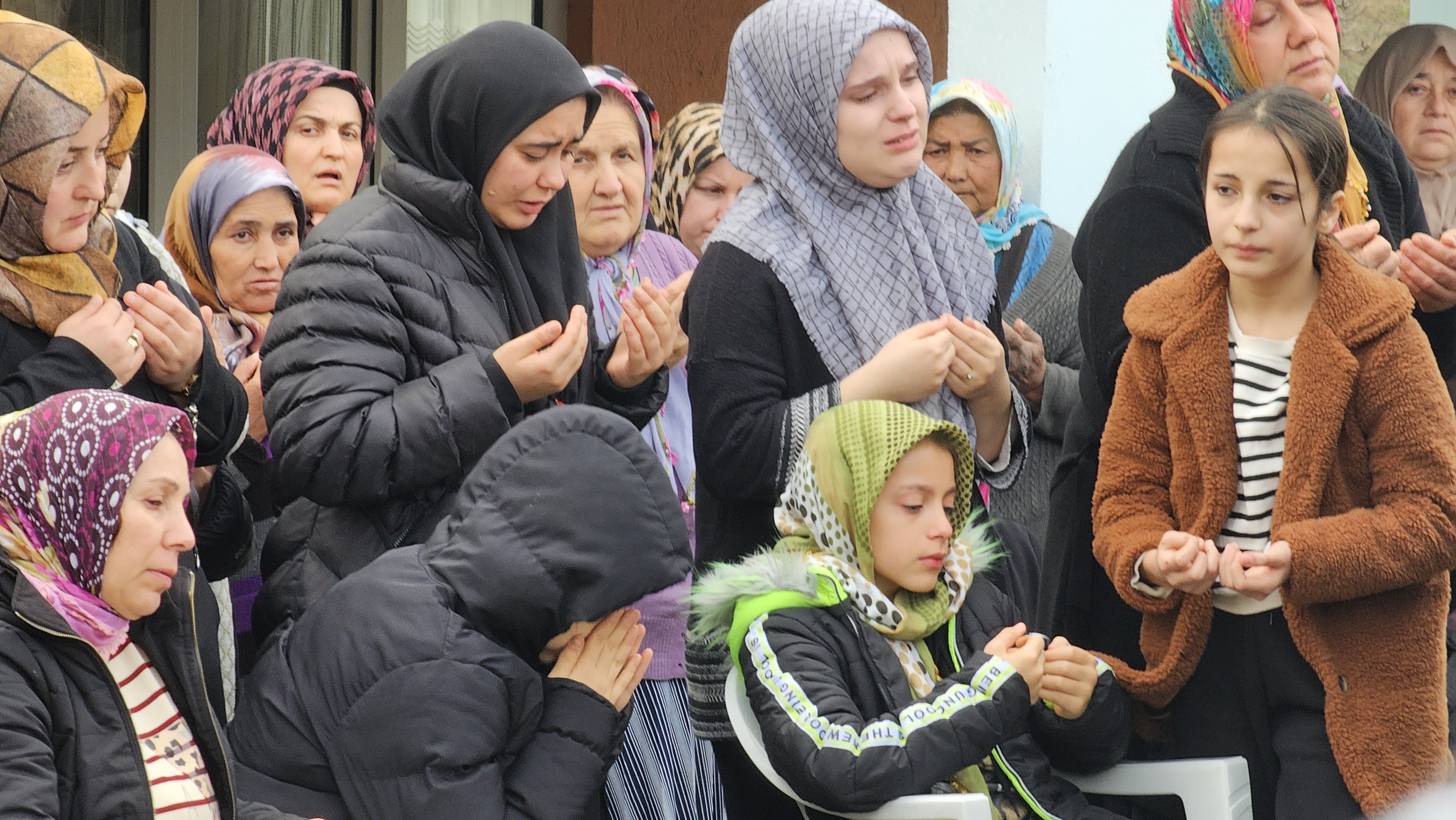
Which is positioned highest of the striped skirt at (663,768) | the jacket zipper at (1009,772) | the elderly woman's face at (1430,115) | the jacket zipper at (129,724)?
the elderly woman's face at (1430,115)

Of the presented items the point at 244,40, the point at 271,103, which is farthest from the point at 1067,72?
the point at 244,40

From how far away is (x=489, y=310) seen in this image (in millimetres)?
3252

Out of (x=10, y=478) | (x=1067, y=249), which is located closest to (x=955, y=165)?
(x=1067, y=249)

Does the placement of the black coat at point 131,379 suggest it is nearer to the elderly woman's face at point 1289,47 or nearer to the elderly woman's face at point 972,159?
the elderly woman's face at point 1289,47

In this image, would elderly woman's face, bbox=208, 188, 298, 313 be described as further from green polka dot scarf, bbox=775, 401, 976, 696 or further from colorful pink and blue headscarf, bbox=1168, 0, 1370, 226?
colorful pink and blue headscarf, bbox=1168, 0, 1370, 226

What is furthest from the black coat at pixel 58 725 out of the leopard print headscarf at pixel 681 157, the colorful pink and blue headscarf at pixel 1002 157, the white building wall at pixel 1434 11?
the white building wall at pixel 1434 11

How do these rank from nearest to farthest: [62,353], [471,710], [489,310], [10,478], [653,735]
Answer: [10,478]
[471,710]
[62,353]
[489,310]
[653,735]

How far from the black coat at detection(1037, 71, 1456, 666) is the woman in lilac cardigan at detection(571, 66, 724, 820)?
783 mm

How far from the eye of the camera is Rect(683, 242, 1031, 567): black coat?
123 inches

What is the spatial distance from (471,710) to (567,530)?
314 millimetres

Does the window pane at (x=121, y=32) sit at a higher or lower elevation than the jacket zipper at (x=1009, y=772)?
higher

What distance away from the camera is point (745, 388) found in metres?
A: 3.13

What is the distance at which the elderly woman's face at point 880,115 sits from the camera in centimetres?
327

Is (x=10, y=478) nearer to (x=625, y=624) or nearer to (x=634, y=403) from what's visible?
(x=625, y=624)
